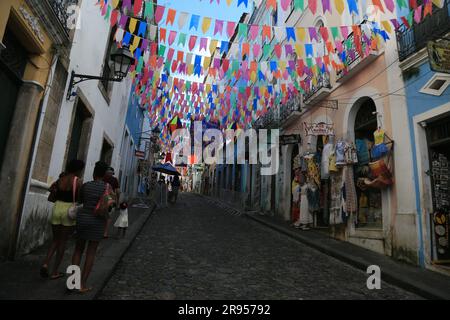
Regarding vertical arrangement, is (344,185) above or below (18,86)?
below

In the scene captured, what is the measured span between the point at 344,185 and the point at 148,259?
536cm

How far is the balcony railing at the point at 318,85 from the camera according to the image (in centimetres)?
954

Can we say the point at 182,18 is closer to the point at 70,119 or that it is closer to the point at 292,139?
the point at 70,119

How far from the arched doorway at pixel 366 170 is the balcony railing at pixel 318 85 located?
1.64 meters

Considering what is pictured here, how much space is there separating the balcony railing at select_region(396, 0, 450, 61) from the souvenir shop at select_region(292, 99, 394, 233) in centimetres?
159

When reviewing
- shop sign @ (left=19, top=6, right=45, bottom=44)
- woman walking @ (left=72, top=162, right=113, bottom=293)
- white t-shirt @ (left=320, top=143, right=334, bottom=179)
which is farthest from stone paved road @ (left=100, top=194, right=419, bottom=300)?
shop sign @ (left=19, top=6, right=45, bottom=44)

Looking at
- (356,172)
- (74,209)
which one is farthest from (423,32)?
(74,209)

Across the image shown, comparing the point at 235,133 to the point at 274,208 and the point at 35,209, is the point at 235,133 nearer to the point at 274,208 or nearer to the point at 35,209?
the point at 274,208

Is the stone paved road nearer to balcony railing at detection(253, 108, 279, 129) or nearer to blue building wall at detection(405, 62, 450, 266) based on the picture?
blue building wall at detection(405, 62, 450, 266)

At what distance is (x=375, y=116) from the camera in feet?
25.2

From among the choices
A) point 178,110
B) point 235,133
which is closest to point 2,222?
point 178,110

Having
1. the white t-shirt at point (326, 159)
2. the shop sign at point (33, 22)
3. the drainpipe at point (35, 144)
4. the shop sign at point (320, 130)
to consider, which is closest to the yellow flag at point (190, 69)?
the drainpipe at point (35, 144)

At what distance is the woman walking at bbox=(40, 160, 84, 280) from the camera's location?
3.49m
